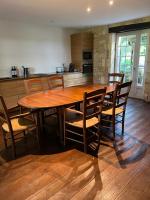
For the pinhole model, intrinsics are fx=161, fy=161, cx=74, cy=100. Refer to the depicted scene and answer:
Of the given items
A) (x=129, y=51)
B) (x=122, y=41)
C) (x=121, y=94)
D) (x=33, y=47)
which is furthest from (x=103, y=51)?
(x=121, y=94)

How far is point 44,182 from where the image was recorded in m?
1.81

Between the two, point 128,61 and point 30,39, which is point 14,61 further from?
point 128,61

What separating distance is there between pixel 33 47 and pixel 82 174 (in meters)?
4.14

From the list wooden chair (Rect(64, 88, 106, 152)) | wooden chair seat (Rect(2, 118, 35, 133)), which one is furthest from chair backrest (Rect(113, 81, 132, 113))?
wooden chair seat (Rect(2, 118, 35, 133))

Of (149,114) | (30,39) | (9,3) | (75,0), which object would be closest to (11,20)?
(30,39)

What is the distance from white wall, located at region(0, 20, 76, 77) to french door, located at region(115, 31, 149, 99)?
6.05ft

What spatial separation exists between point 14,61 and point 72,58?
2.21 meters

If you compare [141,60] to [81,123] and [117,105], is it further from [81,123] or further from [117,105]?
[81,123]

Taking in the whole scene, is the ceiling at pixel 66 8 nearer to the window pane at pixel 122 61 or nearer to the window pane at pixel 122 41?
the window pane at pixel 122 41

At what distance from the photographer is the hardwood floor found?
5.41 feet

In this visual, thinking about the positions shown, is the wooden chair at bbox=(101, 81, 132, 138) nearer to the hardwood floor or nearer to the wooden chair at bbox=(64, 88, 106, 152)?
the wooden chair at bbox=(64, 88, 106, 152)

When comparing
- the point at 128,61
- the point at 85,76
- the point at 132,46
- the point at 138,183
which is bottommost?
the point at 138,183

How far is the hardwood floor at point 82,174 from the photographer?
64.9 inches

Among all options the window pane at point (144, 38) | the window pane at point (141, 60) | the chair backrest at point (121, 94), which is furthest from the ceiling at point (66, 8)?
the chair backrest at point (121, 94)
